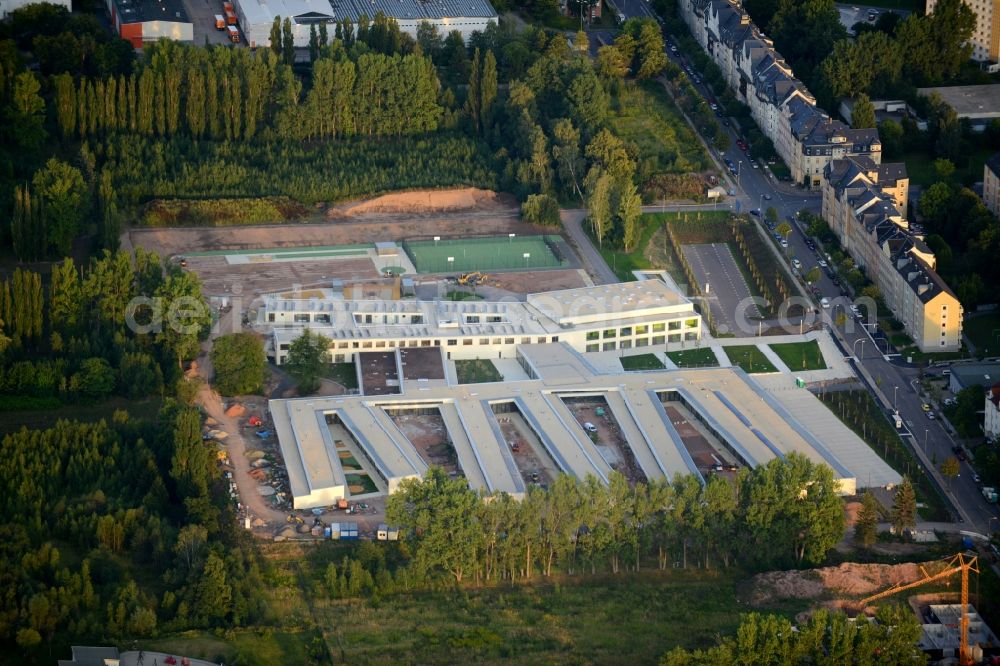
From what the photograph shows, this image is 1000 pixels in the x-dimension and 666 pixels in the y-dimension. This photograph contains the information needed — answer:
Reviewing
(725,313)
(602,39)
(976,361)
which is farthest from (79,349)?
(602,39)

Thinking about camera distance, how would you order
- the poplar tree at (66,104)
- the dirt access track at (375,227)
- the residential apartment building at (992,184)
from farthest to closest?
the poplar tree at (66,104) → the residential apartment building at (992,184) → the dirt access track at (375,227)

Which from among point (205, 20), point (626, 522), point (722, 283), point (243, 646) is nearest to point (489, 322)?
point (722, 283)

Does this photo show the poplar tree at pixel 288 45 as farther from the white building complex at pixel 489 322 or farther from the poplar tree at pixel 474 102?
the white building complex at pixel 489 322

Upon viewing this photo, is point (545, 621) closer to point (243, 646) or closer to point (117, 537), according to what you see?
point (243, 646)

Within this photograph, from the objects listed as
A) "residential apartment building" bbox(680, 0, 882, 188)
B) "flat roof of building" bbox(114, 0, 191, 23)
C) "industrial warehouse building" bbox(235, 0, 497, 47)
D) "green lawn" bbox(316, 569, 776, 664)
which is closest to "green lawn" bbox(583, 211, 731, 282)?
"residential apartment building" bbox(680, 0, 882, 188)

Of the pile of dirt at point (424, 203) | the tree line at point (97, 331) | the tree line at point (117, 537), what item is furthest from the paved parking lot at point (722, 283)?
the tree line at point (117, 537)

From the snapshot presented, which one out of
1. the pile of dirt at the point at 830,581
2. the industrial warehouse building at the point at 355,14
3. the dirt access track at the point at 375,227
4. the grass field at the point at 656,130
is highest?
the industrial warehouse building at the point at 355,14

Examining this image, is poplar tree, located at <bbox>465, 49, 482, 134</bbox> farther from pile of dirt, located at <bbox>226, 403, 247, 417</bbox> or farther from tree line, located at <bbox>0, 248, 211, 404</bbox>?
pile of dirt, located at <bbox>226, 403, 247, 417</bbox>
